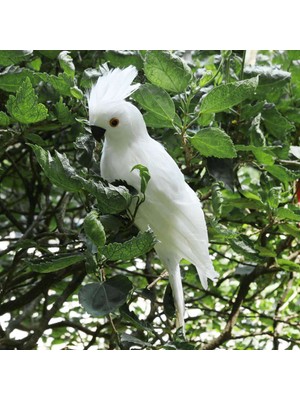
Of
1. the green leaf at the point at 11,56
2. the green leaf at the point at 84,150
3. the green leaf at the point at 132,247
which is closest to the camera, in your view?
the green leaf at the point at 132,247

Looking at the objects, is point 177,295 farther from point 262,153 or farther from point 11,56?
point 11,56

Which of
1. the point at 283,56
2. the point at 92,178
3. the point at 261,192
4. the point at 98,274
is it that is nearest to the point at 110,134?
the point at 92,178

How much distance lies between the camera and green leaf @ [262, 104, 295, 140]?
88cm

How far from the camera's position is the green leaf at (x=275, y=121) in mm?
880

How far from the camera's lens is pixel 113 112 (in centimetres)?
67

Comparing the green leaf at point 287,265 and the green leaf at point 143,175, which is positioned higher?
the green leaf at point 143,175

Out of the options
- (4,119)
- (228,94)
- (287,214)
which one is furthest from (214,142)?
(4,119)

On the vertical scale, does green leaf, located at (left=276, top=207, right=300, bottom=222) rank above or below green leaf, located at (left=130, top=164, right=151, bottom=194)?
below

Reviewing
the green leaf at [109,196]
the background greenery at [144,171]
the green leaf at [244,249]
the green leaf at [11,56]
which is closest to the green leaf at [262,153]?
the background greenery at [144,171]

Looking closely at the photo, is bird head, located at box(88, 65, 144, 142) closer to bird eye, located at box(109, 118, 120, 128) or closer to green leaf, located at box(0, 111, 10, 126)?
bird eye, located at box(109, 118, 120, 128)

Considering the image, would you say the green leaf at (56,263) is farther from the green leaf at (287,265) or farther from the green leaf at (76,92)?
the green leaf at (287,265)

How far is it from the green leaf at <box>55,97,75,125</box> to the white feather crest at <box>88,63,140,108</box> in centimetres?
9

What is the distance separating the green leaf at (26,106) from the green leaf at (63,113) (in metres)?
0.09

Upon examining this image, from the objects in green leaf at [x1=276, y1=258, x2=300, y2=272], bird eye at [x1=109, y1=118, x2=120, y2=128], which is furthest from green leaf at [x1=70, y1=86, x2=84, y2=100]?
green leaf at [x1=276, y1=258, x2=300, y2=272]
